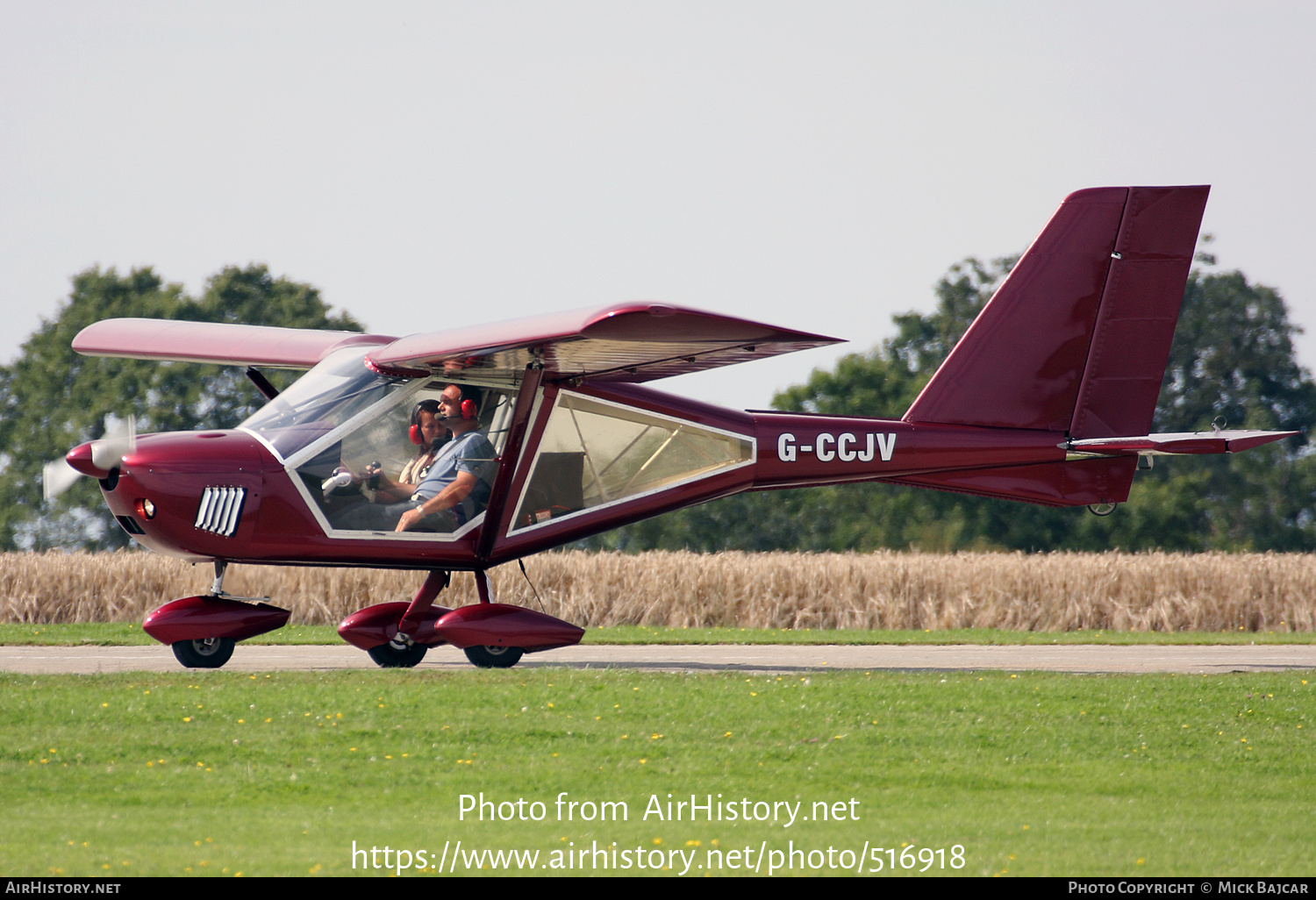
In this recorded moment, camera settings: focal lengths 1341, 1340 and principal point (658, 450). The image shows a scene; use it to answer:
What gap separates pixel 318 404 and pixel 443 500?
1.37 m

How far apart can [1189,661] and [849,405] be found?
98.4 ft

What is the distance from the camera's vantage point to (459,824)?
652 centimetres

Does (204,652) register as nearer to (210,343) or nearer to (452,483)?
(452,483)

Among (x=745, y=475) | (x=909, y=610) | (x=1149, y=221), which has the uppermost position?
(x=1149, y=221)

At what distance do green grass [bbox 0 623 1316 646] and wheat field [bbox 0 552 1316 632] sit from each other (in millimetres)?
813

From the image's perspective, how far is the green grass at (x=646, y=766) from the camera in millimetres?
6152

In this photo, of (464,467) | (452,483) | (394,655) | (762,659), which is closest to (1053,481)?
(762,659)

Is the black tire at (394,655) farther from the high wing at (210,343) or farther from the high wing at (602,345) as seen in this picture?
the high wing at (210,343)

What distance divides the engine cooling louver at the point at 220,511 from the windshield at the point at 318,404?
54 centimetres

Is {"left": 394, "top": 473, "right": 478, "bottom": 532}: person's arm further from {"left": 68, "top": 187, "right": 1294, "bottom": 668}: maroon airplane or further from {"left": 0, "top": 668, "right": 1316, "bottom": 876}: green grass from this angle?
{"left": 0, "top": 668, "right": 1316, "bottom": 876}: green grass

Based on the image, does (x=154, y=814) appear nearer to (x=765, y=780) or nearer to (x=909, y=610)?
(x=765, y=780)

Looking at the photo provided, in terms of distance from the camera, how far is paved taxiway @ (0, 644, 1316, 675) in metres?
12.5

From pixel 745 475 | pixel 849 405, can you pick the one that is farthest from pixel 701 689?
pixel 849 405

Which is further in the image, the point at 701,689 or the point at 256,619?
the point at 256,619
